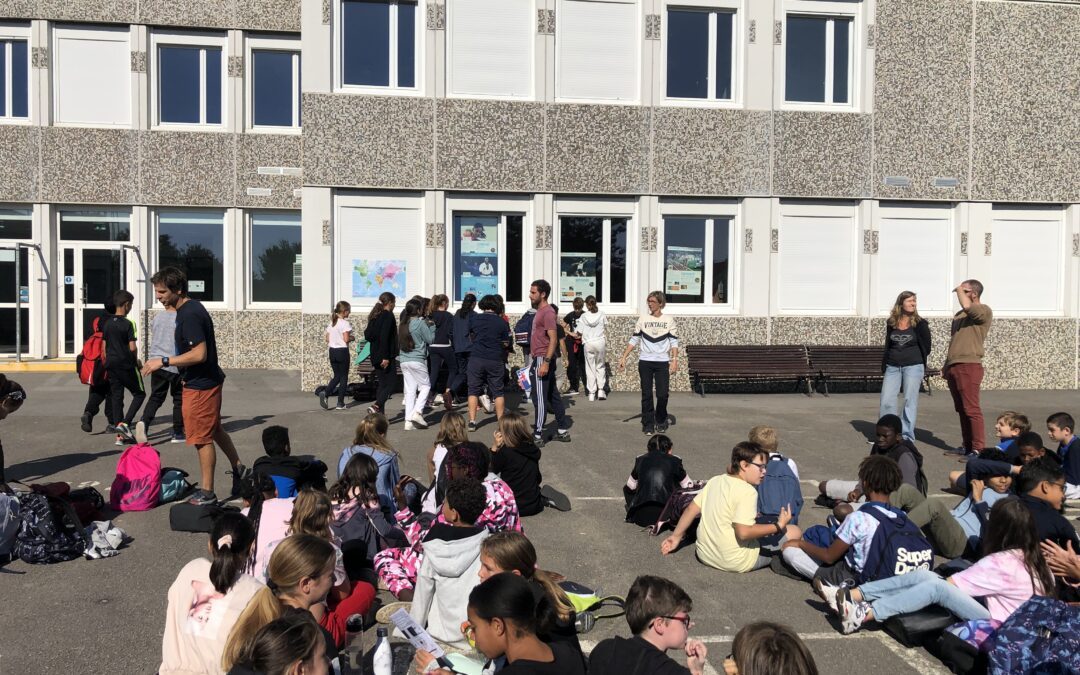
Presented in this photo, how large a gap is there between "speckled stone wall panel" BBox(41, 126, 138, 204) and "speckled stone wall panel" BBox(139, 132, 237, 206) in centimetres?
29

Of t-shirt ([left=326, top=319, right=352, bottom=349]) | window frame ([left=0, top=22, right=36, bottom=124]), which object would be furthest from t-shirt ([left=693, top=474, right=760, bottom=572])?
window frame ([left=0, top=22, right=36, bottom=124])

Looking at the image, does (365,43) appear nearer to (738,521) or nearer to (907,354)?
(907,354)

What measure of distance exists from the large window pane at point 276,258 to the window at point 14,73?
198 inches

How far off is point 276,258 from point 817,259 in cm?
1120

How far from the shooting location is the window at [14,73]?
18000 mm

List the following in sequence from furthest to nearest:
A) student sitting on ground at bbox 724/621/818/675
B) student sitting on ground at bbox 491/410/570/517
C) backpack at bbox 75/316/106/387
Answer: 1. backpack at bbox 75/316/106/387
2. student sitting on ground at bbox 491/410/570/517
3. student sitting on ground at bbox 724/621/818/675

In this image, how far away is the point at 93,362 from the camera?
11.3m

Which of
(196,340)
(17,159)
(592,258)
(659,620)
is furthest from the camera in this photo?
(17,159)

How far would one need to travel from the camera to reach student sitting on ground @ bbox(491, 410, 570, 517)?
7.32 m

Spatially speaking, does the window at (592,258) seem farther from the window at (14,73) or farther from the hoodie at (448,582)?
the window at (14,73)

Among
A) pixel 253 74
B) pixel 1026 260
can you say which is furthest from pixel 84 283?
pixel 1026 260

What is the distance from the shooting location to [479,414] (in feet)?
42.9

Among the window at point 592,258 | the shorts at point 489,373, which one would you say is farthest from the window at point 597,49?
the shorts at point 489,373

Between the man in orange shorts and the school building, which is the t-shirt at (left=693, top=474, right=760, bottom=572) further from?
the school building
